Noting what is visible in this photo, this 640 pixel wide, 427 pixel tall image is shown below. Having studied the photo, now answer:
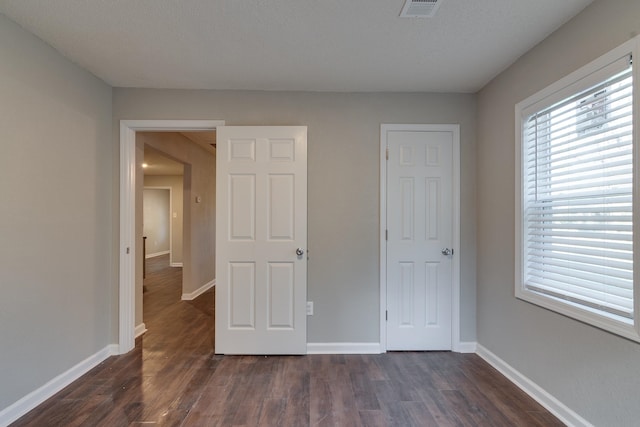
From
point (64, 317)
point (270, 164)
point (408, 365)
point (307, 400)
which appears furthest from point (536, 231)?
point (64, 317)

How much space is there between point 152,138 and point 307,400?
10.4ft

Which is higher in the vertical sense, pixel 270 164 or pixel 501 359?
pixel 270 164

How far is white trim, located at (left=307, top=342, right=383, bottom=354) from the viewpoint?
2701 millimetres

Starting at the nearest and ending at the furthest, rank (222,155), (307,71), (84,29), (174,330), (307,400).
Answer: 1. (84,29)
2. (307,400)
3. (307,71)
4. (222,155)
5. (174,330)

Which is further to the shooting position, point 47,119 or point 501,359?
point 501,359

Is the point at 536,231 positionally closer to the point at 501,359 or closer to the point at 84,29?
the point at 501,359

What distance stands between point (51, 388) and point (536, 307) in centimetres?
342

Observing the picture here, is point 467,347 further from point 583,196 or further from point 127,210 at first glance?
point 127,210

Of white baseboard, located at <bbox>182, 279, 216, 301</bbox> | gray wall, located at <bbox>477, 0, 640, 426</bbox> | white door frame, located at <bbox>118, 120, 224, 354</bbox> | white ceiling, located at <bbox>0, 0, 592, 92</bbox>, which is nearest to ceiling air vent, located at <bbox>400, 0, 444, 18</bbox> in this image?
white ceiling, located at <bbox>0, 0, 592, 92</bbox>

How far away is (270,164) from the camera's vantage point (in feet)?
8.77

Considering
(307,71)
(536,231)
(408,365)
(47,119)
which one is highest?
(307,71)

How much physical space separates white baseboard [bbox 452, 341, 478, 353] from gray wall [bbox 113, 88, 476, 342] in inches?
1.7

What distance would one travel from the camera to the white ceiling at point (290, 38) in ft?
5.47

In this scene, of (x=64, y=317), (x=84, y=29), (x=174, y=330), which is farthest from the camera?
(x=174, y=330)
